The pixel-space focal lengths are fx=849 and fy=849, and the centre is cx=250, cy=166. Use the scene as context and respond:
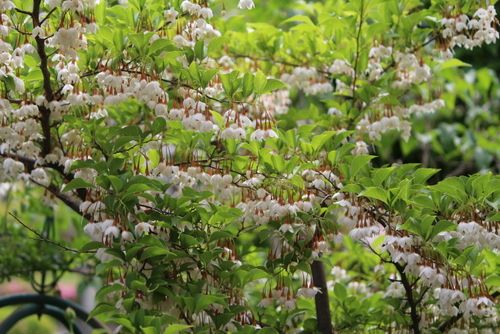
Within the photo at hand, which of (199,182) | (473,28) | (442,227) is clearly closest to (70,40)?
(199,182)

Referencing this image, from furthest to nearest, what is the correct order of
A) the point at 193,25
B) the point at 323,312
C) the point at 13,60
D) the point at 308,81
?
the point at 308,81, the point at 323,312, the point at 193,25, the point at 13,60

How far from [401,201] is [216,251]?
490 mm

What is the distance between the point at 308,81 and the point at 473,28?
628 mm

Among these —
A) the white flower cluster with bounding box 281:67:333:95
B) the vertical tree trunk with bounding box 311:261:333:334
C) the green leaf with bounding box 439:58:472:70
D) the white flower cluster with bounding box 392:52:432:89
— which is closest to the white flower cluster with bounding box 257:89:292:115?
the white flower cluster with bounding box 281:67:333:95

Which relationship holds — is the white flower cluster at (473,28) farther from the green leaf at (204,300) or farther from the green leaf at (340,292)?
the green leaf at (204,300)

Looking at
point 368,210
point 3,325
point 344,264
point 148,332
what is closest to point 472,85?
point 344,264

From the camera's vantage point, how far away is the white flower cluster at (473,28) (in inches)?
99.3

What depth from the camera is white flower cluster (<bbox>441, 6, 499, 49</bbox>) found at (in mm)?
2521

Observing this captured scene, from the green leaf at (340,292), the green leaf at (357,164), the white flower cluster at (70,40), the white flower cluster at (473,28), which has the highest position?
the white flower cluster at (473,28)

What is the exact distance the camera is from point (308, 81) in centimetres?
301

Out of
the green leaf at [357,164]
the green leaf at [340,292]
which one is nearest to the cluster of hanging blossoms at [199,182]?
the green leaf at [357,164]

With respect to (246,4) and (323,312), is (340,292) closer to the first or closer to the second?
(323,312)

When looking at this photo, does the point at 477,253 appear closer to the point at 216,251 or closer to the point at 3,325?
the point at 216,251

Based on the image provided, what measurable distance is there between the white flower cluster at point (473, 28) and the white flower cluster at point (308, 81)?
470mm
